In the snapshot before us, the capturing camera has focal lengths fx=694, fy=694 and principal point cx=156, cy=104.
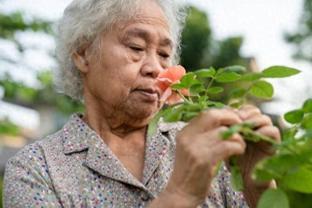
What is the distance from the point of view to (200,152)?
1298mm

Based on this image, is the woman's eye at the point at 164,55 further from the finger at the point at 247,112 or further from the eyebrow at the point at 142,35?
the finger at the point at 247,112

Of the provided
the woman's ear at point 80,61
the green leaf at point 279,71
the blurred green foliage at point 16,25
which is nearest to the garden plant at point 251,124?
the green leaf at point 279,71

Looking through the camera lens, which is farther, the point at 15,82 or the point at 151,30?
the point at 15,82

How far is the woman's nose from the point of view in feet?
6.33

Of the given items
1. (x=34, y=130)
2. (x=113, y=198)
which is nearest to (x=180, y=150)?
(x=113, y=198)

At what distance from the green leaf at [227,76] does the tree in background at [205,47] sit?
21.0 m

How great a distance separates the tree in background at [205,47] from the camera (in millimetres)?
22547

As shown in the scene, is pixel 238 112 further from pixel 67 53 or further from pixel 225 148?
pixel 67 53

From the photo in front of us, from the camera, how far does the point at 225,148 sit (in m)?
1.23

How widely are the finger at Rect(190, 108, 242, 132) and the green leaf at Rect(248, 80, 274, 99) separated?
0.21 feet

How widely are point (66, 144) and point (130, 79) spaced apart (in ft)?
0.89

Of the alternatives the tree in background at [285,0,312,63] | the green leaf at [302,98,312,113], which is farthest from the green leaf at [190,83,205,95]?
the tree in background at [285,0,312,63]

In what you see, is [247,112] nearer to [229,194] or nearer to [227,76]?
[227,76]

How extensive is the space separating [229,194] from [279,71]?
710 mm
